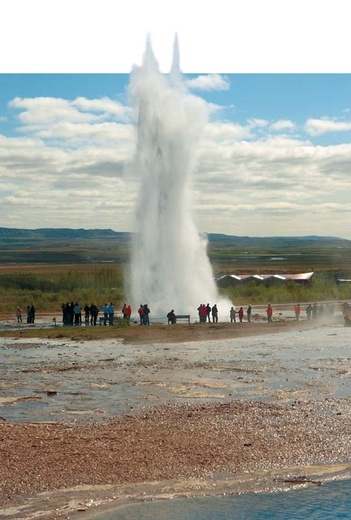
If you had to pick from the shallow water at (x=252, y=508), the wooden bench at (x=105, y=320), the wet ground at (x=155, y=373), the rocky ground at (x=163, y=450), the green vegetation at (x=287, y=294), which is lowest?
the shallow water at (x=252, y=508)

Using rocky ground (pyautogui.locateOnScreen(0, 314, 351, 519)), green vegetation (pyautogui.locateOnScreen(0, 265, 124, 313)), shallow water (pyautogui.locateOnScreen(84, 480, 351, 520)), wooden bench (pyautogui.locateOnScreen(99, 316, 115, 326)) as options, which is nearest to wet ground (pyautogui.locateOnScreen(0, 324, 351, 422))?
rocky ground (pyautogui.locateOnScreen(0, 314, 351, 519))

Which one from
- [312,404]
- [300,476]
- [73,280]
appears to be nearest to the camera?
[300,476]

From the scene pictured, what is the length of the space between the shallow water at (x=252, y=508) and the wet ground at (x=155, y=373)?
17.1 feet

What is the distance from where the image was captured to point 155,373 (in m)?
23.0

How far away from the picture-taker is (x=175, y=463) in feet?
45.1

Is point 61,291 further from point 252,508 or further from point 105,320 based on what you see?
point 252,508

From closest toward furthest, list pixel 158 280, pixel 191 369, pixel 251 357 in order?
1. pixel 191 369
2. pixel 251 357
3. pixel 158 280

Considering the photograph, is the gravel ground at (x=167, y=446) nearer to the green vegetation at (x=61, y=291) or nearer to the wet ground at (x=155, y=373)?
the wet ground at (x=155, y=373)

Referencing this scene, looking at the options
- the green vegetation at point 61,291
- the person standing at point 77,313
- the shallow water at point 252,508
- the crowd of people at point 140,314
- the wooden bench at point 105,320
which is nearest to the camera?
the shallow water at point 252,508

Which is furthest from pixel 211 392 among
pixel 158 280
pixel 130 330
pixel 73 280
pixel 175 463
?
pixel 73 280

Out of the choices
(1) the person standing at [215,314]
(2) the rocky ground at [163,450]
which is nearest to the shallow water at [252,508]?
(2) the rocky ground at [163,450]

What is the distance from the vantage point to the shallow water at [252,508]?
454 inches

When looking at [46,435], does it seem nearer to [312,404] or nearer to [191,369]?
[312,404]

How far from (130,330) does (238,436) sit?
1822 cm
